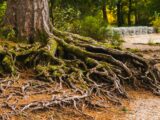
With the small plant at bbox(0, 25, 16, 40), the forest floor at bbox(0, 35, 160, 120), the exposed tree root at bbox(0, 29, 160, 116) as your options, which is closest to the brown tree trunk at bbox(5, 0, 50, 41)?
the small plant at bbox(0, 25, 16, 40)

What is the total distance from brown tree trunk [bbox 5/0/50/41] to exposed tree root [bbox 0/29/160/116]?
1.63 ft

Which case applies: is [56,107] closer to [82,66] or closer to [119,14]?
[82,66]

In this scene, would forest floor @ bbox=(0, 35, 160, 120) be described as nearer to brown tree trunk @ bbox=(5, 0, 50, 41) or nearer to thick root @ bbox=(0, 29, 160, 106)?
thick root @ bbox=(0, 29, 160, 106)

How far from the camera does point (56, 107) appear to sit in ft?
30.0

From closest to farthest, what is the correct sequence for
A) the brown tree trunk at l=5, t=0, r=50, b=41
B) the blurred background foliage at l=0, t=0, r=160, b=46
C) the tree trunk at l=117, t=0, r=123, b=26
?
1. the brown tree trunk at l=5, t=0, r=50, b=41
2. the blurred background foliage at l=0, t=0, r=160, b=46
3. the tree trunk at l=117, t=0, r=123, b=26

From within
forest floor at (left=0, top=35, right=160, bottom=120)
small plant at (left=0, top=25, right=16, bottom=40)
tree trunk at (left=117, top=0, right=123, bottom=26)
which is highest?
small plant at (left=0, top=25, right=16, bottom=40)

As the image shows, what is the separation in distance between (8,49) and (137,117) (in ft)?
12.7

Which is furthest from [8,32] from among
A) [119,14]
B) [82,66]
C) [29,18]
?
[119,14]

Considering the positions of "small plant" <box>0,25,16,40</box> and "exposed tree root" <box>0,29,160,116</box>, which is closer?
"exposed tree root" <box>0,29,160,116</box>

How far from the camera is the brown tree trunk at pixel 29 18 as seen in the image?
12688 mm

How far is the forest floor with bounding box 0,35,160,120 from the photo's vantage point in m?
8.81

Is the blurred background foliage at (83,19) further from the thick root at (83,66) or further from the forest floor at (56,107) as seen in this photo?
the forest floor at (56,107)

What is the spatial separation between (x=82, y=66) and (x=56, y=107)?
269 centimetres

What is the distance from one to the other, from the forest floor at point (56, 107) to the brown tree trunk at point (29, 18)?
1786 millimetres
